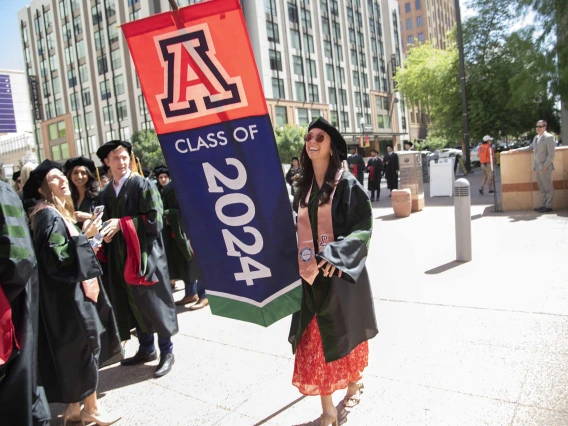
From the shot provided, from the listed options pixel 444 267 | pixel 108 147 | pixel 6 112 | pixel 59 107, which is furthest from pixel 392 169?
pixel 59 107

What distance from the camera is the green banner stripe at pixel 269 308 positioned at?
251 centimetres

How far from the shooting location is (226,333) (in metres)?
4.66

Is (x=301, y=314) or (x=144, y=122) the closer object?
(x=301, y=314)

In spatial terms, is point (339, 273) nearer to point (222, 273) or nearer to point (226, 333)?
point (222, 273)

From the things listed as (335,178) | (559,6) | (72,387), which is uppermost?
(559,6)

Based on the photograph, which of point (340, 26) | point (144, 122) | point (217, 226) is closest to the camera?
point (217, 226)

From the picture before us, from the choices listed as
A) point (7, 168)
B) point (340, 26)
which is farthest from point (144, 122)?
point (340, 26)

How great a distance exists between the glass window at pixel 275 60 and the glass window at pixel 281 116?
3.92 meters

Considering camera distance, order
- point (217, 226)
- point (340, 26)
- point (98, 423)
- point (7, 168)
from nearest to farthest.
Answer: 1. point (217, 226)
2. point (98, 423)
3. point (7, 168)
4. point (340, 26)

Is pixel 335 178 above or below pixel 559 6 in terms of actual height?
below

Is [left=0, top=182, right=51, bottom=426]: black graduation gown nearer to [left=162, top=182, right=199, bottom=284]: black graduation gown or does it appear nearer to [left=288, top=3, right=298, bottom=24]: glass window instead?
[left=162, top=182, right=199, bottom=284]: black graduation gown

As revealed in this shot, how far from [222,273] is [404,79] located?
36.6 meters

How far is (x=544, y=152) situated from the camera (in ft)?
29.4

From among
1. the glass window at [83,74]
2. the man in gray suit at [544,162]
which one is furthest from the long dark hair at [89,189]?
the glass window at [83,74]
